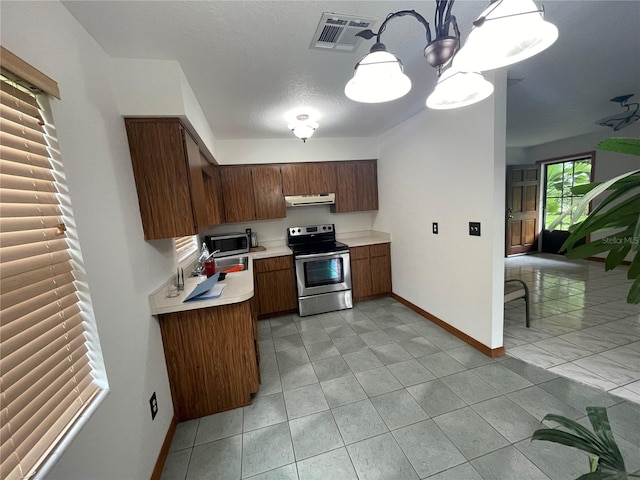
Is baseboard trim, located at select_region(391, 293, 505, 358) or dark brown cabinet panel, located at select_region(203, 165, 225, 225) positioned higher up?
dark brown cabinet panel, located at select_region(203, 165, 225, 225)

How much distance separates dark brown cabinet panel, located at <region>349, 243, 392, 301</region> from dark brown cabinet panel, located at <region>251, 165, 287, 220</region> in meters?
1.25

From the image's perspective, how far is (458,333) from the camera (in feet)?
8.81

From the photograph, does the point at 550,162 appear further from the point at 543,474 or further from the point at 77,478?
the point at 77,478

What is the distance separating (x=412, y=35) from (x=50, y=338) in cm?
225

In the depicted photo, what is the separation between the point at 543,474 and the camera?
1.34 metres

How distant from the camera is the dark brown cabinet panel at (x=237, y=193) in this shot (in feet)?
11.6

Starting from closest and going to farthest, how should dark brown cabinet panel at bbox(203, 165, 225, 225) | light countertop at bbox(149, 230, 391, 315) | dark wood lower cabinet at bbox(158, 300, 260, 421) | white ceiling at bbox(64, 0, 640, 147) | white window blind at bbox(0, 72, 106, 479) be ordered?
white window blind at bbox(0, 72, 106, 479)
white ceiling at bbox(64, 0, 640, 147)
light countertop at bbox(149, 230, 391, 315)
dark wood lower cabinet at bbox(158, 300, 260, 421)
dark brown cabinet panel at bbox(203, 165, 225, 225)

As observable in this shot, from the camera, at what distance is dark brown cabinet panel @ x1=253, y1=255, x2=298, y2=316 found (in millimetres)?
3434

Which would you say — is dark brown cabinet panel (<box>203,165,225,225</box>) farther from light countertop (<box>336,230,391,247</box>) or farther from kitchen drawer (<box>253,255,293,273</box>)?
light countertop (<box>336,230,391,247</box>)

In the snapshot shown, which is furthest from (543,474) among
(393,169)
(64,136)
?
(393,169)

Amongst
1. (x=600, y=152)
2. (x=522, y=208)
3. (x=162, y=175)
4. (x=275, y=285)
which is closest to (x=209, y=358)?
(x=162, y=175)

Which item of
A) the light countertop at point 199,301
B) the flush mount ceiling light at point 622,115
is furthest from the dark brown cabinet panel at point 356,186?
the flush mount ceiling light at point 622,115

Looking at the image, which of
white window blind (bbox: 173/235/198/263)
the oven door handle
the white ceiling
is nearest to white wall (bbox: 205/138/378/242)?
the white ceiling

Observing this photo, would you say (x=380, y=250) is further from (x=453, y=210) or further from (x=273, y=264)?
(x=273, y=264)
